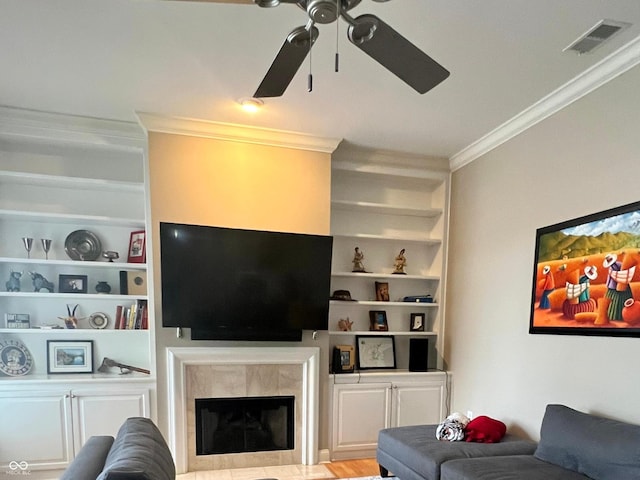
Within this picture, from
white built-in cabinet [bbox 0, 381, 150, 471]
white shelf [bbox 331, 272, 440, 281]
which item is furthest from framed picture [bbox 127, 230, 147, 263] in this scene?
white shelf [bbox 331, 272, 440, 281]

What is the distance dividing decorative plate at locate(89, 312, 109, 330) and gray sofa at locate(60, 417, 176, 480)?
1.67m

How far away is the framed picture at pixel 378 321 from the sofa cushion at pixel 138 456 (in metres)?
2.58

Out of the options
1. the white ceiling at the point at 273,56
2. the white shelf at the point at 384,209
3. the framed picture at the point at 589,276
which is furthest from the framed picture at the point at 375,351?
the white ceiling at the point at 273,56

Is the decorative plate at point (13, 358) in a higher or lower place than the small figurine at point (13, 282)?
lower

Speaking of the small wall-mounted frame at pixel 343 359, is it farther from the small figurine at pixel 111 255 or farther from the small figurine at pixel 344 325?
the small figurine at pixel 111 255

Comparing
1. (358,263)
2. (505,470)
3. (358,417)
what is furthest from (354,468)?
(358,263)

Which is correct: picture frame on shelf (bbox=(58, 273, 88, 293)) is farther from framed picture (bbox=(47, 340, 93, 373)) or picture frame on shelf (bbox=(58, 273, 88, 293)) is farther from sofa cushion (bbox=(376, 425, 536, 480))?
sofa cushion (bbox=(376, 425, 536, 480))

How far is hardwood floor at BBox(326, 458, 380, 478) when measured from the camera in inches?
137

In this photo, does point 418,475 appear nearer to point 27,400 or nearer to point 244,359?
point 244,359

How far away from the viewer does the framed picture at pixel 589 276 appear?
7.88 feet

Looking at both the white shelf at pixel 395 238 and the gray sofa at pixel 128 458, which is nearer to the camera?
the gray sofa at pixel 128 458

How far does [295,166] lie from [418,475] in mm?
2562

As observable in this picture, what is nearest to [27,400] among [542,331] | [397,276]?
[397,276]

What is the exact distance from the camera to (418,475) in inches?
109
